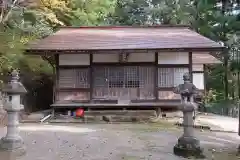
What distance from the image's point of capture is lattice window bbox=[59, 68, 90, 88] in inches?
658

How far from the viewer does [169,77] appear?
657 inches

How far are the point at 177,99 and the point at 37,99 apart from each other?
301 inches

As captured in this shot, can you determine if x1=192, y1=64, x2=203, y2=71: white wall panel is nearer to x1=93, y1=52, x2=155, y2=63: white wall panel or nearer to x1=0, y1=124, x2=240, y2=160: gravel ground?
x1=93, y1=52, x2=155, y2=63: white wall panel

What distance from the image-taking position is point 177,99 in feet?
54.6

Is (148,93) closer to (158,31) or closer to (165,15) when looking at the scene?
(158,31)

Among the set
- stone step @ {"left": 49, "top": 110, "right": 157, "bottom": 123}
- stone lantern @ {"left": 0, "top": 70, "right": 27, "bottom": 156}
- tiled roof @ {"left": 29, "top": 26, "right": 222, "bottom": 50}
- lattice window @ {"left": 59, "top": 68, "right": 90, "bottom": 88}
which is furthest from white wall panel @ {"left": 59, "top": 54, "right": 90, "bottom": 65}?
stone lantern @ {"left": 0, "top": 70, "right": 27, "bottom": 156}

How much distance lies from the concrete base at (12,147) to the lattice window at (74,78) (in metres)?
8.01

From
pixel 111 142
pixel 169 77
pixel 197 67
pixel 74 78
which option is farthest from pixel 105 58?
pixel 197 67

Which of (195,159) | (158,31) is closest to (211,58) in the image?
(158,31)

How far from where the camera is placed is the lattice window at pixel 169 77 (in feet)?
54.6

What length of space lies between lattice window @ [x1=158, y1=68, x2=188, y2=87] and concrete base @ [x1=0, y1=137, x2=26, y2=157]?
9070 millimetres

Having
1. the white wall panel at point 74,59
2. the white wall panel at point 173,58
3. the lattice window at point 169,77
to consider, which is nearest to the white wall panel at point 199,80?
the white wall panel at point 173,58

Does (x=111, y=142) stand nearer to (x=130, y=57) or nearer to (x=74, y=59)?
(x=130, y=57)

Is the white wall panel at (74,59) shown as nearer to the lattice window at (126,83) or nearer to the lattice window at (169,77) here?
the lattice window at (126,83)
